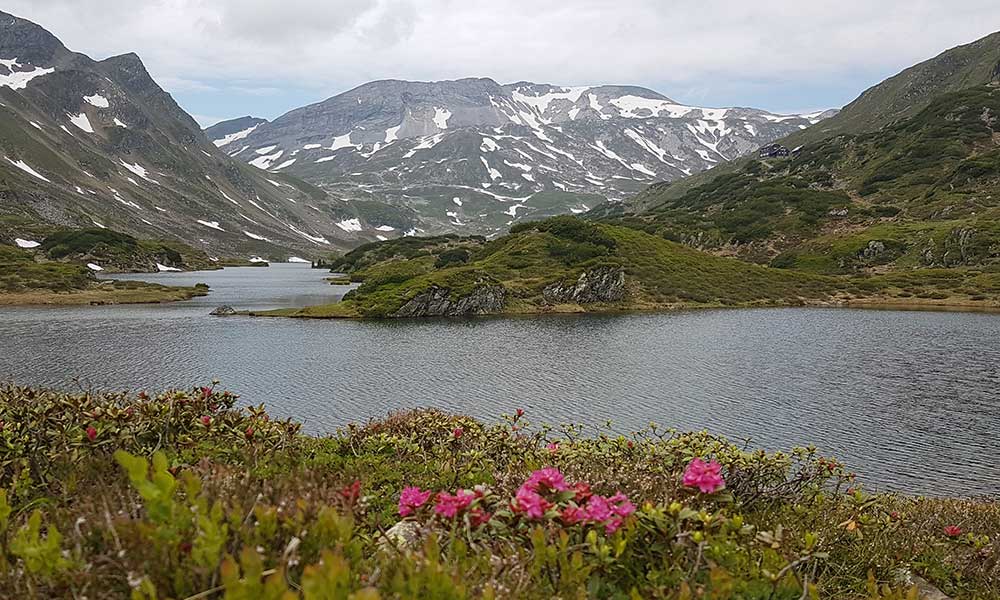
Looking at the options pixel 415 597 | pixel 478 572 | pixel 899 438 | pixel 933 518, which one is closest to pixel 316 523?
pixel 415 597

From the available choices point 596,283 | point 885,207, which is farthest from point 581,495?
point 885,207

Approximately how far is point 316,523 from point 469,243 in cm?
15184

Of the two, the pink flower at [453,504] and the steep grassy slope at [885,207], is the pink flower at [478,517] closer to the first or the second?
the pink flower at [453,504]

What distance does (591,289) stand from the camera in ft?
301

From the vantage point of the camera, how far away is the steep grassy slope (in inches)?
4724

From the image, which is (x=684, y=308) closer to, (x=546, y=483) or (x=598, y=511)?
(x=546, y=483)

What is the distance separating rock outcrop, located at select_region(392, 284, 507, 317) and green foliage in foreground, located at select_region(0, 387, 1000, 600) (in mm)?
65894

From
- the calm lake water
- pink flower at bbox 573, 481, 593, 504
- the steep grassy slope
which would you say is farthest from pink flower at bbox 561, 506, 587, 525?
the steep grassy slope

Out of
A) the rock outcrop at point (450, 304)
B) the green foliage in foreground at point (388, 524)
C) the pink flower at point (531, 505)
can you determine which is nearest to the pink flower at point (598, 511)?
the green foliage in foreground at point (388, 524)

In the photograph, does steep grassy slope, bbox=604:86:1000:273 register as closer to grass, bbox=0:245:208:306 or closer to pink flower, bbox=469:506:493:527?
grass, bbox=0:245:208:306

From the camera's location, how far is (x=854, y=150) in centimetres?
19962

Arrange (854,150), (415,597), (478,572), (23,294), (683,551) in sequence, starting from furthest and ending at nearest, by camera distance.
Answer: (854,150) → (23,294) → (683,551) → (478,572) → (415,597)

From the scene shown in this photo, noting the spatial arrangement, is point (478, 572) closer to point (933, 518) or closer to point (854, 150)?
point (933, 518)

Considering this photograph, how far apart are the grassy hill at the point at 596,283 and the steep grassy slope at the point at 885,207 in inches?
551
